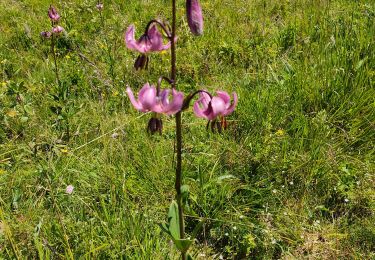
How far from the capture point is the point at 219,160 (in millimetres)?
1837

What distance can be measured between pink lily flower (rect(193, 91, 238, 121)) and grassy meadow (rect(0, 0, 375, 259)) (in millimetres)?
532

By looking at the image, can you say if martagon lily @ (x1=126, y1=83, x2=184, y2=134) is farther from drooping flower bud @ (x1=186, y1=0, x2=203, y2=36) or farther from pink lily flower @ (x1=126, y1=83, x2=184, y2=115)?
drooping flower bud @ (x1=186, y1=0, x2=203, y2=36)

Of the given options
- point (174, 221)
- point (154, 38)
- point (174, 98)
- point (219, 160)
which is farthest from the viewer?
point (219, 160)

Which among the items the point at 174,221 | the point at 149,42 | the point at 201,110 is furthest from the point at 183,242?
the point at 149,42

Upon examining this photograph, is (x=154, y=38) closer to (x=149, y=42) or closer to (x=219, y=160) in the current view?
(x=149, y=42)

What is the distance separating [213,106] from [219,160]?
31.2 inches

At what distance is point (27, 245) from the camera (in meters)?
1.50

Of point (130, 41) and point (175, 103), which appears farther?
point (130, 41)

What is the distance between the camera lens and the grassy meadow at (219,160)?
1.54 metres

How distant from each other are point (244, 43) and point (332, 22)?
0.59m

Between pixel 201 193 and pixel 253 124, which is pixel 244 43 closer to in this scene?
pixel 253 124

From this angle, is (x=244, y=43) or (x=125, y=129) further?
(x=244, y=43)

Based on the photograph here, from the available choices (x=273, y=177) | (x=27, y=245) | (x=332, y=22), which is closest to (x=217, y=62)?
(x=332, y=22)

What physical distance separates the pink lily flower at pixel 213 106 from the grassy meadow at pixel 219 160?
1.74 ft
